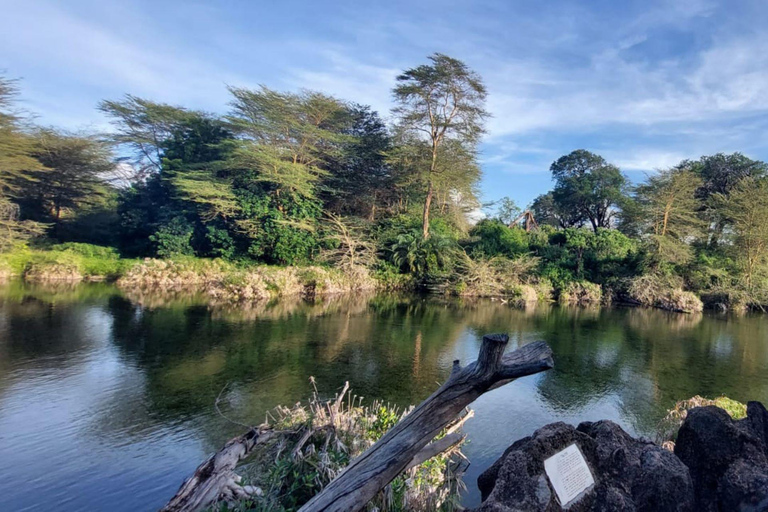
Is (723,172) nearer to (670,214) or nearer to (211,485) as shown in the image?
(670,214)

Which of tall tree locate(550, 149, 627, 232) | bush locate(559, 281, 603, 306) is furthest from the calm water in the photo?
tall tree locate(550, 149, 627, 232)

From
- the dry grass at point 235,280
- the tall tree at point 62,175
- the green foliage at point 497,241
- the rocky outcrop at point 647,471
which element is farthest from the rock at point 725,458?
the tall tree at point 62,175

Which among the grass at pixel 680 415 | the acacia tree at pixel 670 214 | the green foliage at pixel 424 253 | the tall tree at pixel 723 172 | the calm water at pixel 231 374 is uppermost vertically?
the tall tree at pixel 723 172

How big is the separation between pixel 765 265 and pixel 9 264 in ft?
112

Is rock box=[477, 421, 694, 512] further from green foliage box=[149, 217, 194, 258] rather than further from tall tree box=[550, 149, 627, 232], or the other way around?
tall tree box=[550, 149, 627, 232]

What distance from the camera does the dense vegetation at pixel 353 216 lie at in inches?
771

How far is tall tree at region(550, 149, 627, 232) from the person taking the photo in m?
31.0

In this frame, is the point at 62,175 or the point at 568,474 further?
the point at 62,175

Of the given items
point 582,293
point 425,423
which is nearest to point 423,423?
point 425,423

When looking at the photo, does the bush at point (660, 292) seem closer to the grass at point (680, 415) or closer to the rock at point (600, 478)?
the grass at point (680, 415)

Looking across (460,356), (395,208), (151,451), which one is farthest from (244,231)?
(151,451)

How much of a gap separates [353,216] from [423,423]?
20.8m

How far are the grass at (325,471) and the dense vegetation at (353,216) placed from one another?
13.6 meters

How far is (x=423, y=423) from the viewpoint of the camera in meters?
2.22
